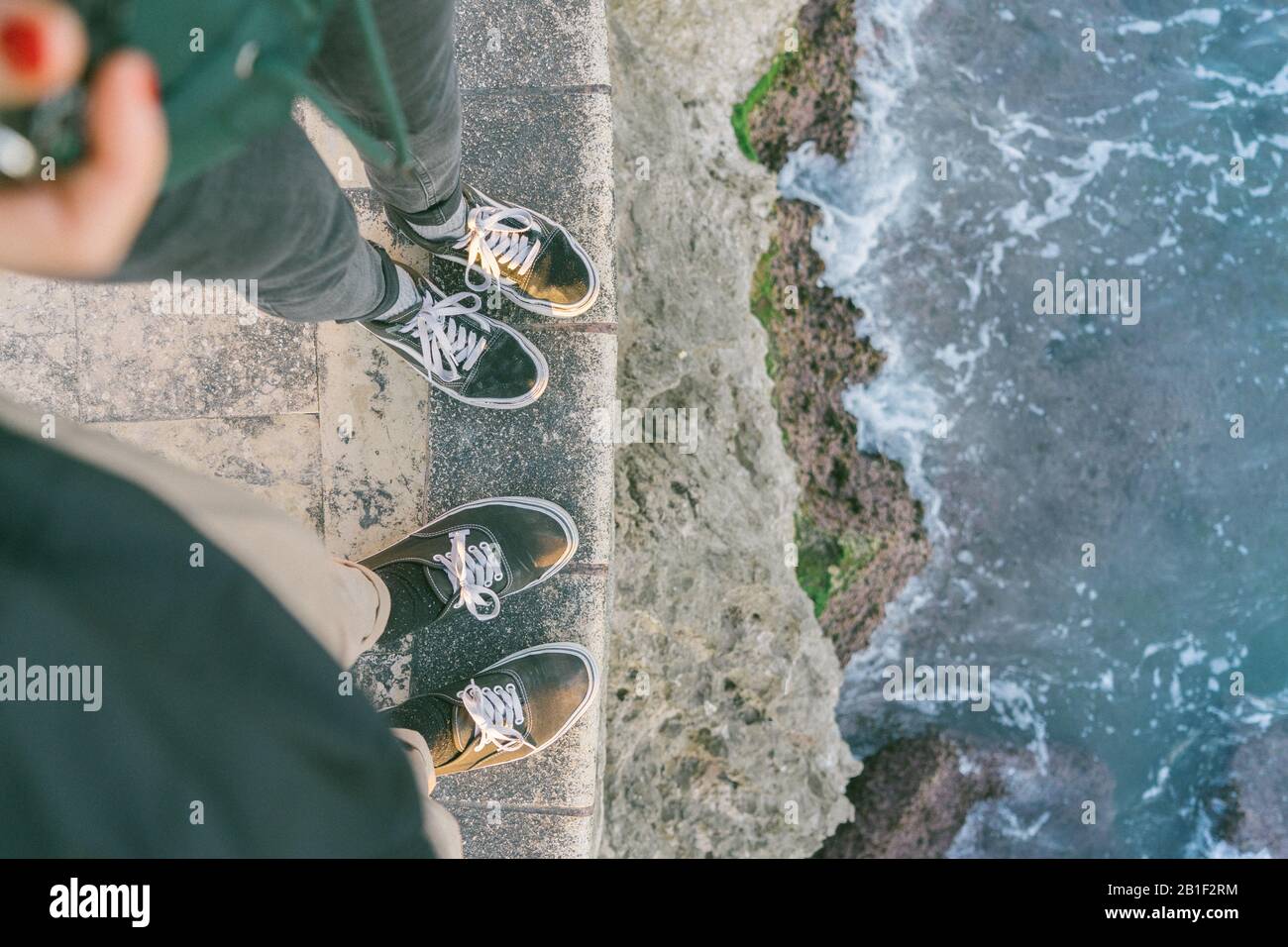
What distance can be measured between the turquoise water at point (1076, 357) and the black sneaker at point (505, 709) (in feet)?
8.22

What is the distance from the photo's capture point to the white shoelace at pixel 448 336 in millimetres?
2193

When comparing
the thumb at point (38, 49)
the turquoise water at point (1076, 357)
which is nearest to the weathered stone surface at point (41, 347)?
the thumb at point (38, 49)

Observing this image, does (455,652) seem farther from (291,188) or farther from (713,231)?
(713,231)

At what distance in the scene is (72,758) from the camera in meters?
0.89

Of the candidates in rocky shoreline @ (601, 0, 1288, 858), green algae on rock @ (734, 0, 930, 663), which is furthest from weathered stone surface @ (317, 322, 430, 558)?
green algae on rock @ (734, 0, 930, 663)

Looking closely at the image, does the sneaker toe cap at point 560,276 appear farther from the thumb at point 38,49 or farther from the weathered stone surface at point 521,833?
the weathered stone surface at point 521,833

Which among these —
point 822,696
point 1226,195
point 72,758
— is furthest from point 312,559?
point 1226,195

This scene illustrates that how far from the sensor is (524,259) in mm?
2334

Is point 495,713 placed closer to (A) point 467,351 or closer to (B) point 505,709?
(B) point 505,709

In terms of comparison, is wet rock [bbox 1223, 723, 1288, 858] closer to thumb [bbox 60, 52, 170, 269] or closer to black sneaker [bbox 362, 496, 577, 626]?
black sneaker [bbox 362, 496, 577, 626]

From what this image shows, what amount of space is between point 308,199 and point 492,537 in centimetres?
126

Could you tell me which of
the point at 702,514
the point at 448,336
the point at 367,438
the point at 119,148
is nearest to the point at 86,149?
the point at 119,148

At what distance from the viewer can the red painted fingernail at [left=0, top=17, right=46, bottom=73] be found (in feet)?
2.64
